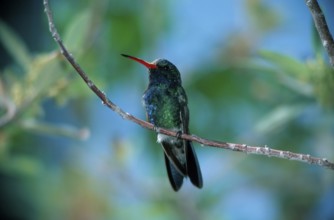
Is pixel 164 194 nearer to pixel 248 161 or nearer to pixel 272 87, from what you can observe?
pixel 248 161

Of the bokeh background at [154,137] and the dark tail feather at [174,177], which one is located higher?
the bokeh background at [154,137]

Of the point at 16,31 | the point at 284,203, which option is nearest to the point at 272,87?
the point at 284,203

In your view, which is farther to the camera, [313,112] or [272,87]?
[313,112]

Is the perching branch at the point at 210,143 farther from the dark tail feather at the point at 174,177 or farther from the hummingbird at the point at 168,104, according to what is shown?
the hummingbird at the point at 168,104

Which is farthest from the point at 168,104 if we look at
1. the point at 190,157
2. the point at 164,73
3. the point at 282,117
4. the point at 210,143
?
the point at 210,143

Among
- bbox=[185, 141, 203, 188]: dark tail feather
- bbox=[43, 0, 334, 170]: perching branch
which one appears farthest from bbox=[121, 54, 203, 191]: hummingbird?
bbox=[43, 0, 334, 170]: perching branch

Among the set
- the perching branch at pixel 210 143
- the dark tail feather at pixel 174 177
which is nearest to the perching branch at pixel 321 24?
the perching branch at pixel 210 143

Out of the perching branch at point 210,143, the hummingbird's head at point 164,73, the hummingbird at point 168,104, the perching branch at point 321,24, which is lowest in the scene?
the perching branch at point 210,143

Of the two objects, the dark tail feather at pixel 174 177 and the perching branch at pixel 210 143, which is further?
the dark tail feather at pixel 174 177
